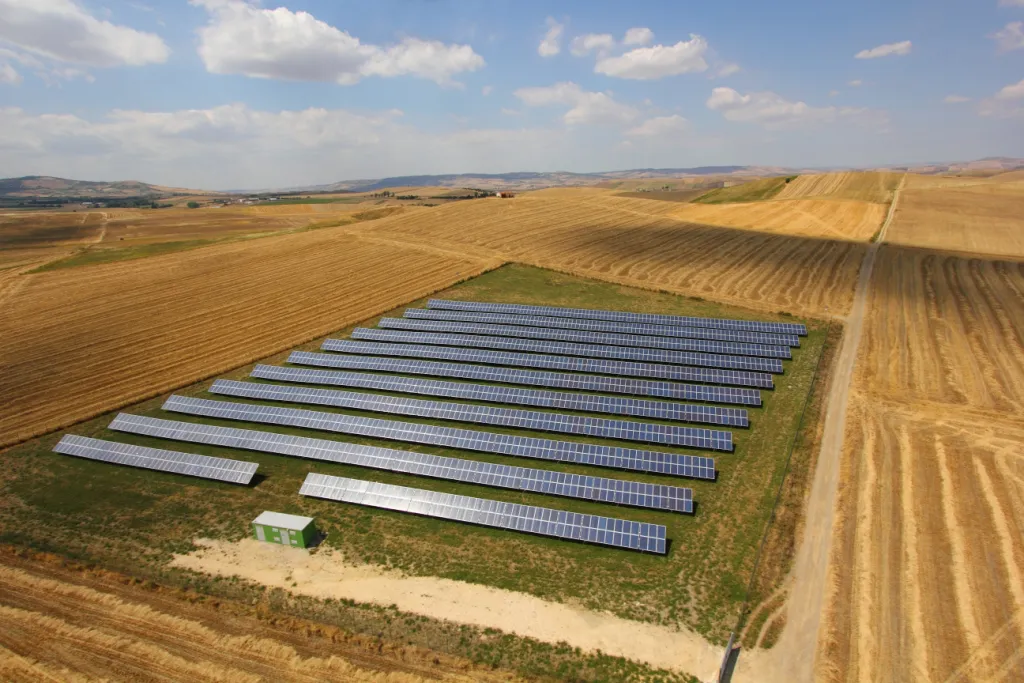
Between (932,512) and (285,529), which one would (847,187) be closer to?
(932,512)

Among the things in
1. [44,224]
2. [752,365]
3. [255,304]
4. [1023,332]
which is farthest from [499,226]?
[44,224]

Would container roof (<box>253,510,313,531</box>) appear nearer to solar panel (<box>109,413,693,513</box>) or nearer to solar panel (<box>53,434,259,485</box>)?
solar panel (<box>53,434,259,485</box>)

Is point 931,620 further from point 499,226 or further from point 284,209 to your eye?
point 284,209

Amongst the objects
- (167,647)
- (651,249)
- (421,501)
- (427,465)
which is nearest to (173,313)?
(427,465)

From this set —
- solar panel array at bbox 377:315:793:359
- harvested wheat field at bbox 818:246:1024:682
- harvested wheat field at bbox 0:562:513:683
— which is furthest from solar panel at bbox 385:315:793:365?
A: harvested wheat field at bbox 0:562:513:683

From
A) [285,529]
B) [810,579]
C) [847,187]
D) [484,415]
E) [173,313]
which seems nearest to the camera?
[810,579]

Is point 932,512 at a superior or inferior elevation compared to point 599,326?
inferior
